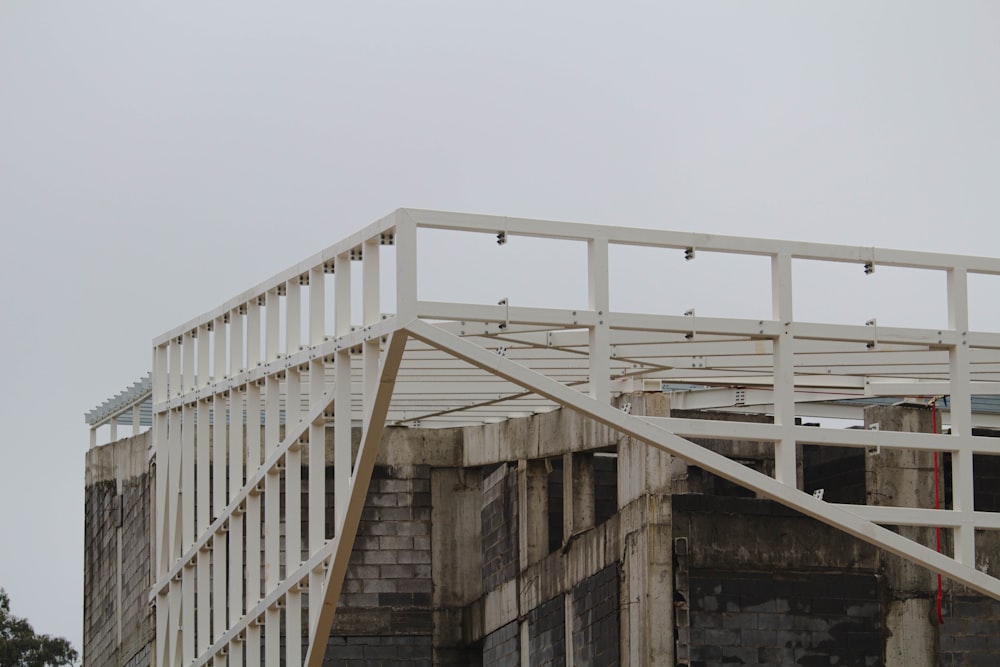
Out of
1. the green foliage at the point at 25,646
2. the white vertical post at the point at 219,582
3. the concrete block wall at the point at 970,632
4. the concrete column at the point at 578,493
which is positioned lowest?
the green foliage at the point at 25,646

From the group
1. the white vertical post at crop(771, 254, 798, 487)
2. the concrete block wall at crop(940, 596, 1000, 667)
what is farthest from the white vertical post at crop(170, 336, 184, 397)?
the concrete block wall at crop(940, 596, 1000, 667)

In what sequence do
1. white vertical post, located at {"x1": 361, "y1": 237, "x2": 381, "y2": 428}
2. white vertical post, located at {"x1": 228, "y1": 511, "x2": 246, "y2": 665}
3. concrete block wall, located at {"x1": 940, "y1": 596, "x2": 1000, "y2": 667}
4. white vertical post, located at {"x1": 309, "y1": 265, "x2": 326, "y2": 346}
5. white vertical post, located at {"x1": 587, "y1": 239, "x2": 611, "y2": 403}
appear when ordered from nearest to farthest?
white vertical post, located at {"x1": 587, "y1": 239, "x2": 611, "y2": 403}
white vertical post, located at {"x1": 361, "y1": 237, "x2": 381, "y2": 428}
white vertical post, located at {"x1": 309, "y1": 265, "x2": 326, "y2": 346}
white vertical post, located at {"x1": 228, "y1": 511, "x2": 246, "y2": 665}
concrete block wall, located at {"x1": 940, "y1": 596, "x2": 1000, "y2": 667}

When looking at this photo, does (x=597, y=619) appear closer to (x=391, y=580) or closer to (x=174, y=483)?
(x=174, y=483)

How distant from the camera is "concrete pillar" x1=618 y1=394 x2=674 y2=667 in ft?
71.8

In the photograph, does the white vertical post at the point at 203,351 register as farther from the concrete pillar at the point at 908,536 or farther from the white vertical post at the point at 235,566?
the concrete pillar at the point at 908,536

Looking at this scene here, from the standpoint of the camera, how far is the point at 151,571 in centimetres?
2670

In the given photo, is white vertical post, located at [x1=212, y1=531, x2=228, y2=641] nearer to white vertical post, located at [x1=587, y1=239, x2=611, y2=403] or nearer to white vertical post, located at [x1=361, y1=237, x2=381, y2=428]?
white vertical post, located at [x1=361, y1=237, x2=381, y2=428]

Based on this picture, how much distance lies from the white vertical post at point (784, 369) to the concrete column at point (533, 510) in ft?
32.7

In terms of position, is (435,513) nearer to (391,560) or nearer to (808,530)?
(391,560)

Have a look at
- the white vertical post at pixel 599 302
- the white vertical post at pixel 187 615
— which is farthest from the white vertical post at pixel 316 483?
the white vertical post at pixel 187 615

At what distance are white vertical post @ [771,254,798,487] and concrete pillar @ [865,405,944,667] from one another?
20.7 ft

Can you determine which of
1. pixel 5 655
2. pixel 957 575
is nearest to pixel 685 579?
pixel 957 575

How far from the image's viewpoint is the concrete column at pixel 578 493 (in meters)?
24.7

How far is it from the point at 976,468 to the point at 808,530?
2.02 m
